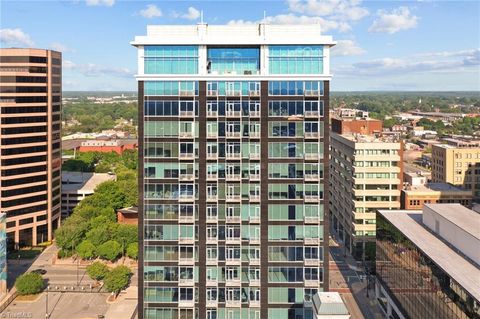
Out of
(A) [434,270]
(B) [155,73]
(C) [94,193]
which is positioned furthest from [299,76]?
(C) [94,193]

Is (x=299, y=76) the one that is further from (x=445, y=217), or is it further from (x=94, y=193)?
(x=94, y=193)

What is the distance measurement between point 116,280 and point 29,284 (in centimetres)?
1726

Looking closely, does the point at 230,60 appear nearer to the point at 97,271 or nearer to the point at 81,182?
the point at 97,271

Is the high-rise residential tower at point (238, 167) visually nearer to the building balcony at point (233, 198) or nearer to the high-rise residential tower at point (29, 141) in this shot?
the building balcony at point (233, 198)

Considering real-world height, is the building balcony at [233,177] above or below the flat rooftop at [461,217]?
above

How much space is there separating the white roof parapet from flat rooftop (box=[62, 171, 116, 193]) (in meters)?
110

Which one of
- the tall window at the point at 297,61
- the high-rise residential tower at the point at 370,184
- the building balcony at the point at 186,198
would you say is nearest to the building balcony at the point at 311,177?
the tall window at the point at 297,61

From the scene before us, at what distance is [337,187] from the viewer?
Result: 488ft

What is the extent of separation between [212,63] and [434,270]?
38208 mm

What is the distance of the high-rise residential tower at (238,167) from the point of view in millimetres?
61375

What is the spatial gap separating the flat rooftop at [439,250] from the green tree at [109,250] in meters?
62.7

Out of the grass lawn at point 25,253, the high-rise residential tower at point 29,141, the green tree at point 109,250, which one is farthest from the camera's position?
the high-rise residential tower at point 29,141

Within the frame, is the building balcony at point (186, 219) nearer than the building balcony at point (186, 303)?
Yes

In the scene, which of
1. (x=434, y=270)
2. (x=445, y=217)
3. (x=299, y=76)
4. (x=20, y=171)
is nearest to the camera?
(x=299, y=76)
